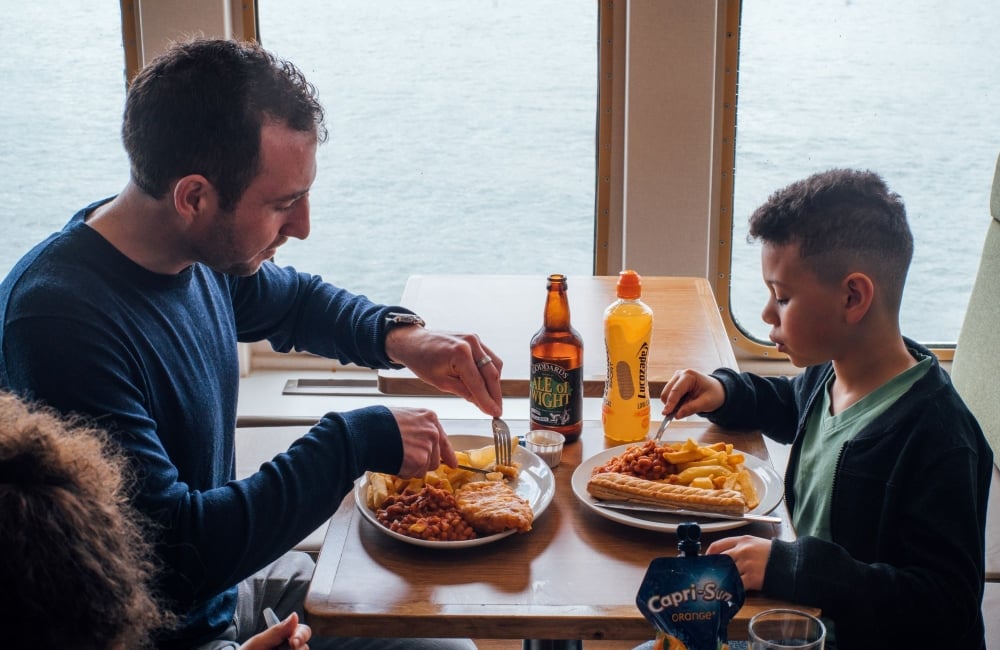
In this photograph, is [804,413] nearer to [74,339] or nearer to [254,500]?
[254,500]

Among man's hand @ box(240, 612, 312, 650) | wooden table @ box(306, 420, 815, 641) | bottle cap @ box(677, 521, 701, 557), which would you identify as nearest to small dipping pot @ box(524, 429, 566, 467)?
wooden table @ box(306, 420, 815, 641)

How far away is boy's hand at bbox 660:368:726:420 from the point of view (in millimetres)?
1731

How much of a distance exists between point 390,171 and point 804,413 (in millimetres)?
2033

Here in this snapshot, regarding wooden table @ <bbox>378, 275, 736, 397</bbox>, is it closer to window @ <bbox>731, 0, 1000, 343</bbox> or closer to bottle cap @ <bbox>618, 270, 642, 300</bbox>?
bottle cap @ <bbox>618, 270, 642, 300</bbox>

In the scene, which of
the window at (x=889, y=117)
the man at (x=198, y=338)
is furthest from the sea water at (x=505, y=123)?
the man at (x=198, y=338)

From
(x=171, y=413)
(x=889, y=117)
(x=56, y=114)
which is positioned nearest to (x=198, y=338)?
(x=171, y=413)

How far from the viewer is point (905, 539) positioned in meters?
1.41

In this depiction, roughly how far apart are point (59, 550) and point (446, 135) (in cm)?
276

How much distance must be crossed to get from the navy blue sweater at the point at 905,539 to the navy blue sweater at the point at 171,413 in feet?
1.96

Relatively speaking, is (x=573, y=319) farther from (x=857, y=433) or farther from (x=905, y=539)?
(x=905, y=539)

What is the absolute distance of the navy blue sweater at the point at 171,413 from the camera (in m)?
1.31

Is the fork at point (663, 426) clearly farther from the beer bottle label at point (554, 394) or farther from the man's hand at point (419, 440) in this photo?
the man's hand at point (419, 440)

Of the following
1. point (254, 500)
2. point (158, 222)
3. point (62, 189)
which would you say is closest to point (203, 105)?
point (158, 222)

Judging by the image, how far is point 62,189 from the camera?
353cm
